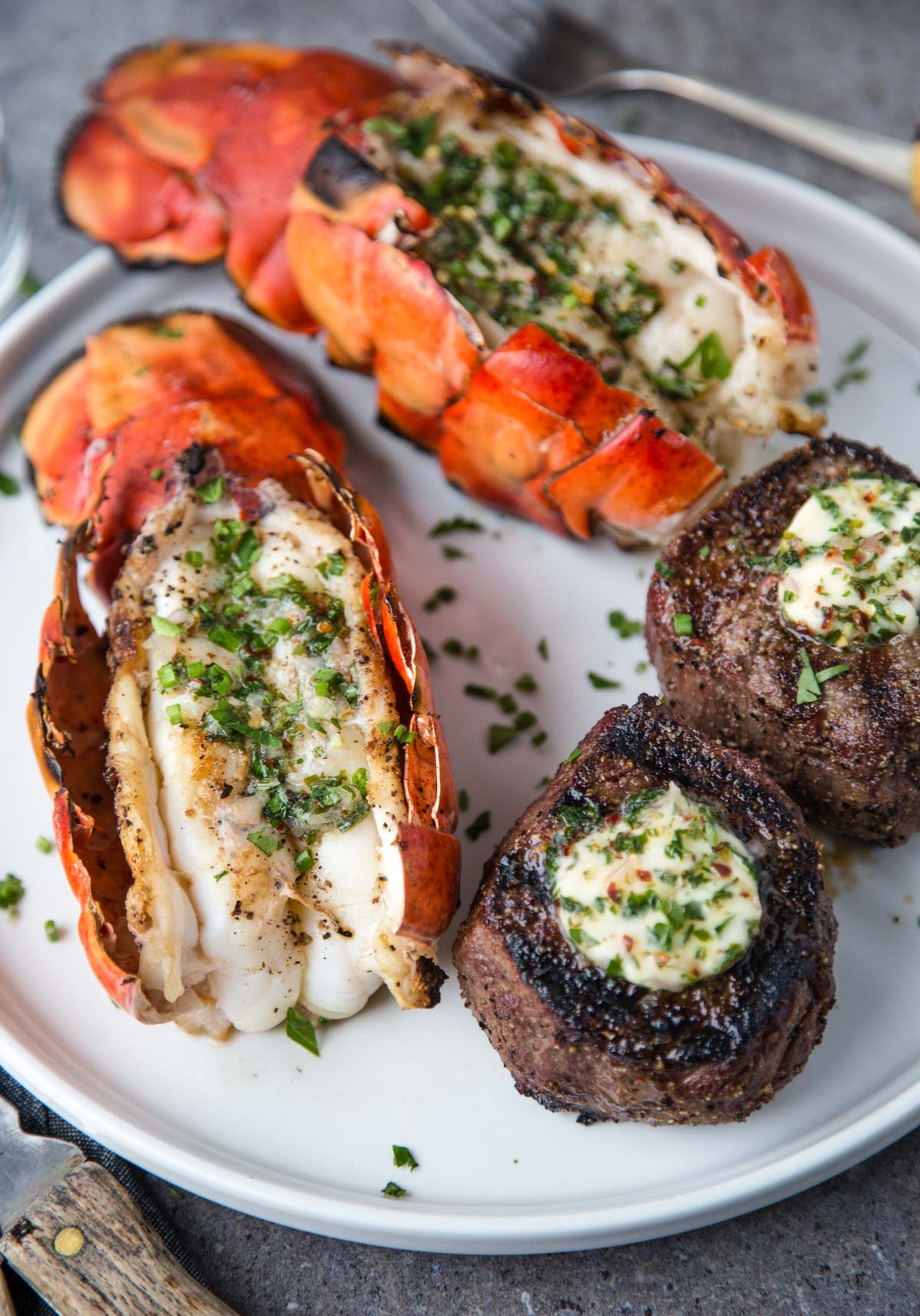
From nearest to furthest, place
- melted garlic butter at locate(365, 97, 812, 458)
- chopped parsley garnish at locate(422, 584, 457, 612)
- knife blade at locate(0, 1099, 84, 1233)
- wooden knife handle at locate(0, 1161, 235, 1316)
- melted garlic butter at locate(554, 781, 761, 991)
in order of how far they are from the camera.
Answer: melted garlic butter at locate(554, 781, 761, 991)
wooden knife handle at locate(0, 1161, 235, 1316)
knife blade at locate(0, 1099, 84, 1233)
melted garlic butter at locate(365, 97, 812, 458)
chopped parsley garnish at locate(422, 584, 457, 612)

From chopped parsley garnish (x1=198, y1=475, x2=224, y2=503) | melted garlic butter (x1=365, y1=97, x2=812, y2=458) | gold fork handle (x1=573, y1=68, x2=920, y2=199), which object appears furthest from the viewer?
gold fork handle (x1=573, y1=68, x2=920, y2=199)

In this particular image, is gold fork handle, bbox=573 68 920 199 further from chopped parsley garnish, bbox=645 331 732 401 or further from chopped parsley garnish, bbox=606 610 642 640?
chopped parsley garnish, bbox=606 610 642 640

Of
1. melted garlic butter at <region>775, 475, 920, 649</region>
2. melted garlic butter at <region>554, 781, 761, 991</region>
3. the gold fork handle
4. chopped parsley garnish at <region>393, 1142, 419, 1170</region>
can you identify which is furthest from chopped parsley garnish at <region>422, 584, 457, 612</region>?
the gold fork handle

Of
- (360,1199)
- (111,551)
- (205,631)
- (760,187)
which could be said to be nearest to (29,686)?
(111,551)

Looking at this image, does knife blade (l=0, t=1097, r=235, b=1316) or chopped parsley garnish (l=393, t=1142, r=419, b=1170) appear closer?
knife blade (l=0, t=1097, r=235, b=1316)

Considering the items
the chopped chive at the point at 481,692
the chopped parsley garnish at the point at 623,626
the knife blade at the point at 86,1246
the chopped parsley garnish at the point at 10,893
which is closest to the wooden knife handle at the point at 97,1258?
the knife blade at the point at 86,1246

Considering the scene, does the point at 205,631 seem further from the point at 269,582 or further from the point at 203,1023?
the point at 203,1023

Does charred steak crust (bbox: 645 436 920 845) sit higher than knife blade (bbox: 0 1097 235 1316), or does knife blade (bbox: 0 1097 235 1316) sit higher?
charred steak crust (bbox: 645 436 920 845)

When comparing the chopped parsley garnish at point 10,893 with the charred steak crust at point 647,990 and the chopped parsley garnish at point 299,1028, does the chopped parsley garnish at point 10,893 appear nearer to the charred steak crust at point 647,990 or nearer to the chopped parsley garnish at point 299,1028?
the chopped parsley garnish at point 299,1028
